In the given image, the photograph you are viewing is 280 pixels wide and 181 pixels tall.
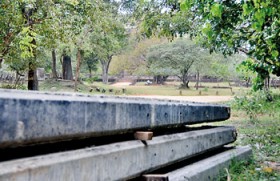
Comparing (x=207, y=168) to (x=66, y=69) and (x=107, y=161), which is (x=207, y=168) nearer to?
(x=107, y=161)

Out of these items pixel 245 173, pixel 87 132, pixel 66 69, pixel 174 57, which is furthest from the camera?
pixel 174 57

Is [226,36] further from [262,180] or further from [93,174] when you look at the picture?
[93,174]

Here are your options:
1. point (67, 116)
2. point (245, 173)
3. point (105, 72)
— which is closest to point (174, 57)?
point (105, 72)

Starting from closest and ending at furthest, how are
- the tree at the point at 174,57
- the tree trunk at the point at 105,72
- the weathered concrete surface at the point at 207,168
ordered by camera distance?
the weathered concrete surface at the point at 207,168
the tree at the point at 174,57
the tree trunk at the point at 105,72

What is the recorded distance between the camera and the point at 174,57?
117 feet

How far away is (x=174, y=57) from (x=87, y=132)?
34.1 m

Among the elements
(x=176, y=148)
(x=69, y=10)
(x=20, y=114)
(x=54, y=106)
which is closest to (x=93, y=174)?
(x=54, y=106)

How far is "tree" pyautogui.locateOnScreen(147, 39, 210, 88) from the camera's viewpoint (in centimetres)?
3506

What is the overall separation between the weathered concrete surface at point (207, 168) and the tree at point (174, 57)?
3133 centimetres

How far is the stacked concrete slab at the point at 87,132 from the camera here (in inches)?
57.3

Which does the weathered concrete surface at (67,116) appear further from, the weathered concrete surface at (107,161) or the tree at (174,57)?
the tree at (174,57)

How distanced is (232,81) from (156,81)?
10.1m

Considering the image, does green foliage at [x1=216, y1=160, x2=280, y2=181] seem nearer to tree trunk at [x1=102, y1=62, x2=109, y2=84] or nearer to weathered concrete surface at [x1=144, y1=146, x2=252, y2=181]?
weathered concrete surface at [x1=144, y1=146, x2=252, y2=181]

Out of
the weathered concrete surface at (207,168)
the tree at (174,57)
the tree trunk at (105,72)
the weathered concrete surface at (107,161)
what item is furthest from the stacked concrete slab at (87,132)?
the tree trunk at (105,72)
